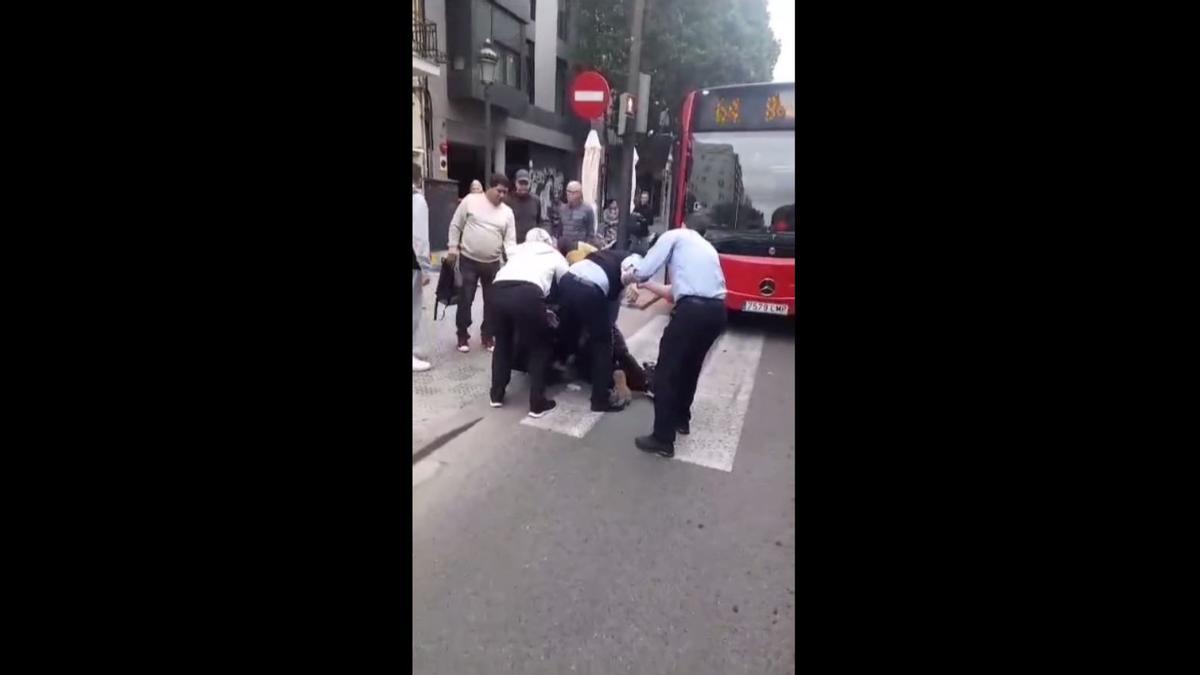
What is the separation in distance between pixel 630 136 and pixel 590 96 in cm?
11

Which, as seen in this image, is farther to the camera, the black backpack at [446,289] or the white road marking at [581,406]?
the white road marking at [581,406]

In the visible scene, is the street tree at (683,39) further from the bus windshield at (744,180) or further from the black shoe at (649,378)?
the black shoe at (649,378)

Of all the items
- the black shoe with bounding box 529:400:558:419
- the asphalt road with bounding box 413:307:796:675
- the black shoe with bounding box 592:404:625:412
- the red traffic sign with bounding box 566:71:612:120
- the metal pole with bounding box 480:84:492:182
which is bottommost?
the asphalt road with bounding box 413:307:796:675

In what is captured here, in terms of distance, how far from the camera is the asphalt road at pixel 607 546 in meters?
1.06

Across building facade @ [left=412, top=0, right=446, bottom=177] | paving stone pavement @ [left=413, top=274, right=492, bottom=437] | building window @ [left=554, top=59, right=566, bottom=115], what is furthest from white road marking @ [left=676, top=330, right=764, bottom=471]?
building facade @ [left=412, top=0, right=446, bottom=177]

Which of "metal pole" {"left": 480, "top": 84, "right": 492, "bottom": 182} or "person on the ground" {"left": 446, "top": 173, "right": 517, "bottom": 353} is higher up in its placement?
"metal pole" {"left": 480, "top": 84, "right": 492, "bottom": 182}

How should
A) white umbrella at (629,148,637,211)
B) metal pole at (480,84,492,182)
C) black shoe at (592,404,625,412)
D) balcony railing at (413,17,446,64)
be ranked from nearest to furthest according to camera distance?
balcony railing at (413,17,446,64), metal pole at (480,84,492,182), white umbrella at (629,148,637,211), black shoe at (592,404,625,412)

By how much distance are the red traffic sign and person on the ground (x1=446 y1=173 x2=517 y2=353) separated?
0.67 ft

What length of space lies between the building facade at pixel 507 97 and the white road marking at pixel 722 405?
20.8 inches

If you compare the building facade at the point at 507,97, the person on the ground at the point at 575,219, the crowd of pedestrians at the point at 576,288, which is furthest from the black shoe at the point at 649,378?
the building facade at the point at 507,97

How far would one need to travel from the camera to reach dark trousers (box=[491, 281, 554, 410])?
1.19 m

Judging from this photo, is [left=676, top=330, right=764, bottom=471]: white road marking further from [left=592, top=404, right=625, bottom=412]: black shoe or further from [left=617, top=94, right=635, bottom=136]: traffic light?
[left=617, top=94, right=635, bottom=136]: traffic light
